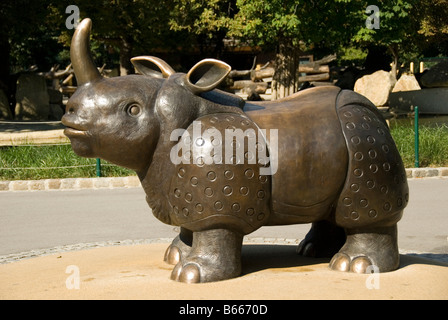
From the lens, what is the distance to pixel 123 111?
533cm

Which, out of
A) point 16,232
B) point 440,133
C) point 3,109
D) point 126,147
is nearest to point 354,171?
point 126,147

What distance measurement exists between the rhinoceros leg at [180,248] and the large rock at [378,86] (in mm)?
23439

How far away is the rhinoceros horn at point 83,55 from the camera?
5227 mm

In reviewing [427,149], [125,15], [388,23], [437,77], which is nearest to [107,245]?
[427,149]

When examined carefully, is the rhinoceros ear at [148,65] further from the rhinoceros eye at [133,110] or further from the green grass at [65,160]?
the green grass at [65,160]

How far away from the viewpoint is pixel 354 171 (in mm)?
5445

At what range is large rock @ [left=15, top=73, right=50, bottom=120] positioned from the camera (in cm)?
2719

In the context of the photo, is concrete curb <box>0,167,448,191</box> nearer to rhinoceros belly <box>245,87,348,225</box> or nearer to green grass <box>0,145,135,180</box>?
green grass <box>0,145,135,180</box>

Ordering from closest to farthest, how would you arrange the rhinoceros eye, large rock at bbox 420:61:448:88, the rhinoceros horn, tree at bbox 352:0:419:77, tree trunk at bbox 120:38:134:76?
the rhinoceros horn
the rhinoceros eye
tree at bbox 352:0:419:77
large rock at bbox 420:61:448:88
tree trunk at bbox 120:38:134:76

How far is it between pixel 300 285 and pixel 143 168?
1.54 metres

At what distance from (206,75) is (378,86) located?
24.2 meters

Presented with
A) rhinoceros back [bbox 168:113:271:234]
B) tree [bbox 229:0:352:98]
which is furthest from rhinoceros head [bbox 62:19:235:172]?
tree [bbox 229:0:352:98]

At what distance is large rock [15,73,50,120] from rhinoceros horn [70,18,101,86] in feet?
74.8

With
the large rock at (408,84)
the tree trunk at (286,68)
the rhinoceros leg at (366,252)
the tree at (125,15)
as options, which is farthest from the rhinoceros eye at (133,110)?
the large rock at (408,84)
